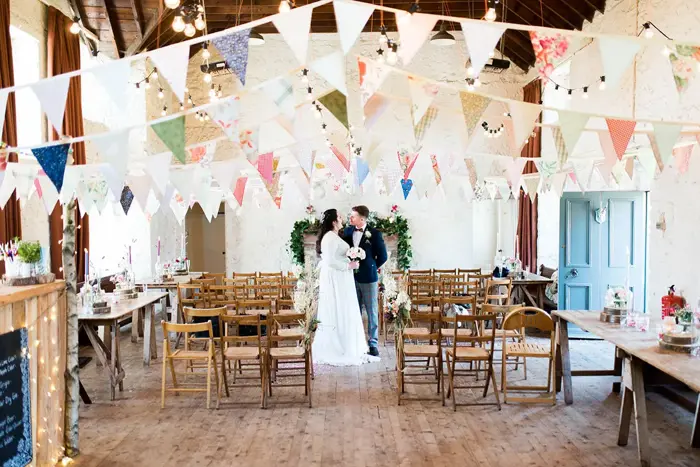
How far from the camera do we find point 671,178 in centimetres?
645

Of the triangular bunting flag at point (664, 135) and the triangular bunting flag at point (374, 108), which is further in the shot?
the triangular bunting flag at point (374, 108)

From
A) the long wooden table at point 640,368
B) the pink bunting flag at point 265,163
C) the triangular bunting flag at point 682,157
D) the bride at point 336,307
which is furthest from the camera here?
the bride at point 336,307

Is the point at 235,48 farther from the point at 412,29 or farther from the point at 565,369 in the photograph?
the point at 565,369

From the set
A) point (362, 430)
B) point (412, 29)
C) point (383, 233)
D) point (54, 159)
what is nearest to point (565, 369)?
point (362, 430)

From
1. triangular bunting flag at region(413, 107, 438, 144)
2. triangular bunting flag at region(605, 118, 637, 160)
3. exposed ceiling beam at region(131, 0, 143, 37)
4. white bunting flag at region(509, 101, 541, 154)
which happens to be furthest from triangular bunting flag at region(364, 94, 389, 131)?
exposed ceiling beam at region(131, 0, 143, 37)

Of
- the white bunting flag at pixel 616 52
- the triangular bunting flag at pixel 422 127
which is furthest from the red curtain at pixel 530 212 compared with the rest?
the white bunting flag at pixel 616 52

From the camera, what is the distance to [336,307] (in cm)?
→ 662

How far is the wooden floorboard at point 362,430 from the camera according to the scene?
13.5 feet

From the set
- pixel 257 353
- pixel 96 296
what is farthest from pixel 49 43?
pixel 257 353

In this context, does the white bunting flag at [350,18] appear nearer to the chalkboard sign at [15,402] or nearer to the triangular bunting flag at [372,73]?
the triangular bunting flag at [372,73]

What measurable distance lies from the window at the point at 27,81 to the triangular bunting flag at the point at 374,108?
4.72m

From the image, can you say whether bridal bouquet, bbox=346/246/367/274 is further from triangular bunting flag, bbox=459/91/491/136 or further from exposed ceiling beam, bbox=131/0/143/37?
exposed ceiling beam, bbox=131/0/143/37

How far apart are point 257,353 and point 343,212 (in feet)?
23.4

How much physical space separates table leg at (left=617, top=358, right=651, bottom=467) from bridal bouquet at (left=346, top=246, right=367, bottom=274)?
10.3 ft
